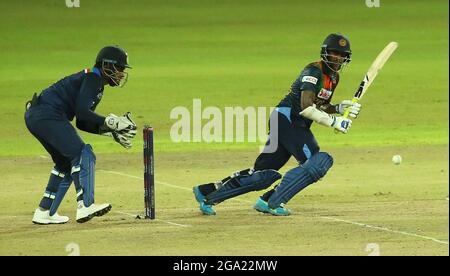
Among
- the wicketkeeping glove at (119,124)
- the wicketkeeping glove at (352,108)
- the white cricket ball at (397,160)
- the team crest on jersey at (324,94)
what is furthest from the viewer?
the white cricket ball at (397,160)

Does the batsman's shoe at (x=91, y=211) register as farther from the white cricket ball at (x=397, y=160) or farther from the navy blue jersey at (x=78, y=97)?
the white cricket ball at (x=397, y=160)

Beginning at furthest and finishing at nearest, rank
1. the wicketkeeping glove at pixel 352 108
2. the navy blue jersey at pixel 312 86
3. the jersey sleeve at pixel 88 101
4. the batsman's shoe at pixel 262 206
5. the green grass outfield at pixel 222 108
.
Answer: the batsman's shoe at pixel 262 206
the wicketkeeping glove at pixel 352 108
the navy blue jersey at pixel 312 86
the jersey sleeve at pixel 88 101
the green grass outfield at pixel 222 108

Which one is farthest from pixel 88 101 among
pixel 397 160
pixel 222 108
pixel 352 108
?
pixel 222 108

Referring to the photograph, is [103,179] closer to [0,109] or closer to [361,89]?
[361,89]

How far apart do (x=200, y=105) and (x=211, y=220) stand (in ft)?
53.3

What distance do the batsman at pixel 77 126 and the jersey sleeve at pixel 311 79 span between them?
1.76 meters

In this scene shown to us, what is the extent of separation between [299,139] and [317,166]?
37cm

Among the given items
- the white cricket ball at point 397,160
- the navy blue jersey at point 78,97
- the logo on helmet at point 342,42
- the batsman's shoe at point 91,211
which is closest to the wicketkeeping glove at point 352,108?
the logo on helmet at point 342,42

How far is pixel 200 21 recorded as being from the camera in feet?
146

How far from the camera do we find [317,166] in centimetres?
1341

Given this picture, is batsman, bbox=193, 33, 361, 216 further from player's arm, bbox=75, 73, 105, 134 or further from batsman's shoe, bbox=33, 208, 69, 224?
player's arm, bbox=75, 73, 105, 134

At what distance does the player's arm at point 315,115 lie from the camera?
1334cm

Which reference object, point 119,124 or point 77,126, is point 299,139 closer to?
point 119,124

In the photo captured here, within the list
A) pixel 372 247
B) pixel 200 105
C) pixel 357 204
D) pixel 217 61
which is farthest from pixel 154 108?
pixel 372 247
